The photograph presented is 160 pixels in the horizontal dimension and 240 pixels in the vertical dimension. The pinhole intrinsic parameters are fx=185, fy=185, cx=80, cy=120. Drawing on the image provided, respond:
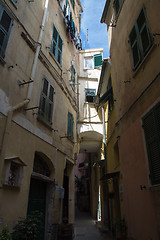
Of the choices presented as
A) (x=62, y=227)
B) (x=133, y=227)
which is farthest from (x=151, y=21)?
(x=62, y=227)

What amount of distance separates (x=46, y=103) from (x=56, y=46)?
11.5 ft

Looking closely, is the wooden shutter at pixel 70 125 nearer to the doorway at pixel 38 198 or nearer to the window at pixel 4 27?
the doorway at pixel 38 198

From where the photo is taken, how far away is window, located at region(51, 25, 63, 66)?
8844 millimetres

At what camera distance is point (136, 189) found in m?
5.13

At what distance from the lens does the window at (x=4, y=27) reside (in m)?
5.08

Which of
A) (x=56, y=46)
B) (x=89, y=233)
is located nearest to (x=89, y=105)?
(x=56, y=46)

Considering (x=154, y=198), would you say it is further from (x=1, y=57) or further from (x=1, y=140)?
(x=1, y=57)

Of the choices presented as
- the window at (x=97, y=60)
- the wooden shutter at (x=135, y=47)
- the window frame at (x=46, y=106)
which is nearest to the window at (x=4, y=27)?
the window frame at (x=46, y=106)

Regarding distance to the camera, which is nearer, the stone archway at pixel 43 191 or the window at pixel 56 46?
the stone archway at pixel 43 191

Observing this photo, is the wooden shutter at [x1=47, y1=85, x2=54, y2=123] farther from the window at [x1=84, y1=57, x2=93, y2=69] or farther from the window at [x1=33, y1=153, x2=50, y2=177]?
the window at [x1=84, y1=57, x2=93, y2=69]

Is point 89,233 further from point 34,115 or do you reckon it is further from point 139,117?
point 139,117

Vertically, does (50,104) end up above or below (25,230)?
above

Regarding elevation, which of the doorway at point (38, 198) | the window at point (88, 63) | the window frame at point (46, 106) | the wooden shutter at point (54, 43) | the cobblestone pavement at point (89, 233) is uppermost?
the window at point (88, 63)

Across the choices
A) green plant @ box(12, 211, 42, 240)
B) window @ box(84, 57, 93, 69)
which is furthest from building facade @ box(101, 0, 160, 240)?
window @ box(84, 57, 93, 69)
